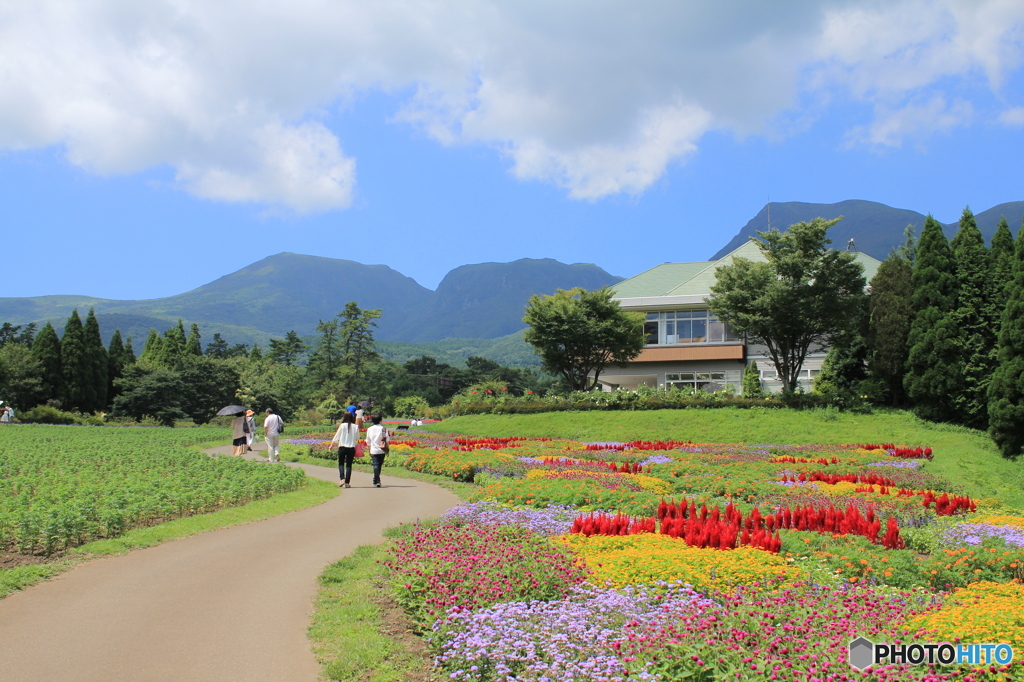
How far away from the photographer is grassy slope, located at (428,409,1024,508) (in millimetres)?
22731

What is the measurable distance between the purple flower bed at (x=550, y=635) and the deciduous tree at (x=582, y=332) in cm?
3259

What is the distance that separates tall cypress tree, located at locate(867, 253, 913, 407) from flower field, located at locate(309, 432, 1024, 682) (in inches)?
813

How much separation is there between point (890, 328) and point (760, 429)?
311 inches

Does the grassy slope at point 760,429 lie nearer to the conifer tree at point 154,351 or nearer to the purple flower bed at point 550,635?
the purple flower bed at point 550,635

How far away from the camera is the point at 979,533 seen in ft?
27.0

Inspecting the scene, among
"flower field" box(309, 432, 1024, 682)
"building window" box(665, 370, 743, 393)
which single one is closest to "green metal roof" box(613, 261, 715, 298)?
"building window" box(665, 370, 743, 393)

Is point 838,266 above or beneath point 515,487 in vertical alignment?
above

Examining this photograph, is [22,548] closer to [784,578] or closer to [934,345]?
[784,578]

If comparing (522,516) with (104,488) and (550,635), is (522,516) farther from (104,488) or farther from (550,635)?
(104,488)

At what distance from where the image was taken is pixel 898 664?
418 centimetres

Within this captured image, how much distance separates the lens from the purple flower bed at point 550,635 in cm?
443

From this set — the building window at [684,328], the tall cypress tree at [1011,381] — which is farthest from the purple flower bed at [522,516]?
the building window at [684,328]

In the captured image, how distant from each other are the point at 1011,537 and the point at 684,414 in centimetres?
2211

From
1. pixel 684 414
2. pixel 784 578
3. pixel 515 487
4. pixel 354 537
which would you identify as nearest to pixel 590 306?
pixel 684 414
